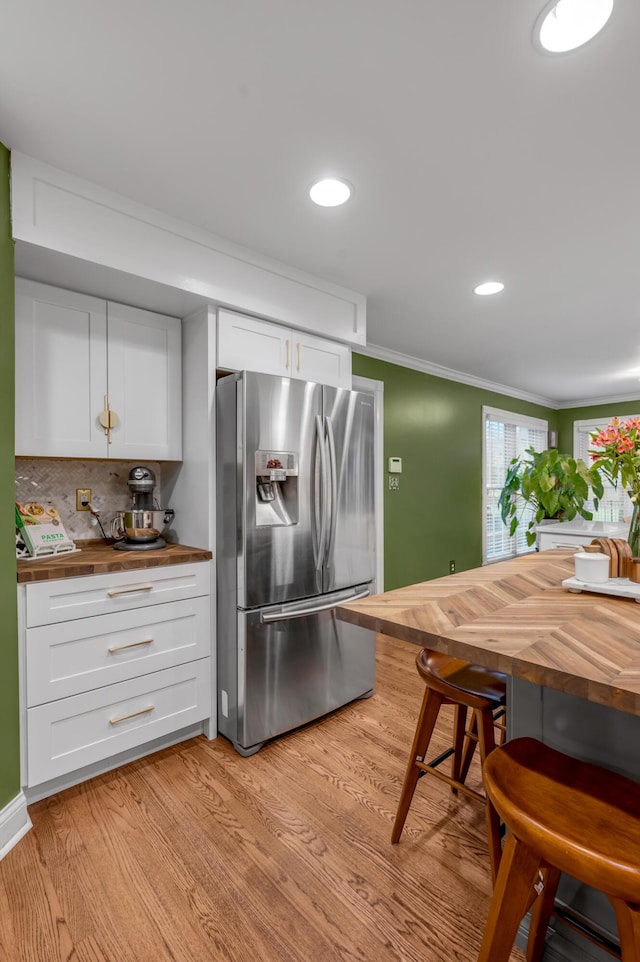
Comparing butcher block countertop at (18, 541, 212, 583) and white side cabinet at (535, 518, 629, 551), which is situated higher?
butcher block countertop at (18, 541, 212, 583)

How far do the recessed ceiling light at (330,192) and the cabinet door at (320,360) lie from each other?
77 cm

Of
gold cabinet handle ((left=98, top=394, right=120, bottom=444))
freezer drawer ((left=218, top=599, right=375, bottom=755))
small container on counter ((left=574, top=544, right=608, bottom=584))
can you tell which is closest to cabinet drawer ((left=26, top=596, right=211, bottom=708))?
freezer drawer ((left=218, top=599, right=375, bottom=755))

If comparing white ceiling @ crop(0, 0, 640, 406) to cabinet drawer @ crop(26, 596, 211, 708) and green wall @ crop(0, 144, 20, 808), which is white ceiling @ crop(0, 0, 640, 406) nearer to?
green wall @ crop(0, 144, 20, 808)

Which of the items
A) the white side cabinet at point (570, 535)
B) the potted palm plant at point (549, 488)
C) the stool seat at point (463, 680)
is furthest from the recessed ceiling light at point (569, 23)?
the potted palm plant at point (549, 488)

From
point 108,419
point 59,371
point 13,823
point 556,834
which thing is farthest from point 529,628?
point 59,371

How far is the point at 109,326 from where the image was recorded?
2281mm

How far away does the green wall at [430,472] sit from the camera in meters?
4.21

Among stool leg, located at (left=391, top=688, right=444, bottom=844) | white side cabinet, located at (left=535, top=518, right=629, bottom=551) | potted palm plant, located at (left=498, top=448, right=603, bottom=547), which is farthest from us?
potted palm plant, located at (left=498, top=448, right=603, bottom=547)

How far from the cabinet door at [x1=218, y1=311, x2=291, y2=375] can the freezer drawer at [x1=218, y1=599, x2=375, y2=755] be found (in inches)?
49.5

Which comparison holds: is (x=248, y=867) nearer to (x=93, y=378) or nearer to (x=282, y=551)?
(x=282, y=551)

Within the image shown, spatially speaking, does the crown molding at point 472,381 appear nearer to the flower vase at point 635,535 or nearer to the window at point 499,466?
the window at point 499,466

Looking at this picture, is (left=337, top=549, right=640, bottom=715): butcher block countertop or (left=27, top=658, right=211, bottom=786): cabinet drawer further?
(left=27, top=658, right=211, bottom=786): cabinet drawer

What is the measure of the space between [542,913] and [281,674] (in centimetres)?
137

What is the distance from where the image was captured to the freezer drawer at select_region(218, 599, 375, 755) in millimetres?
2191
